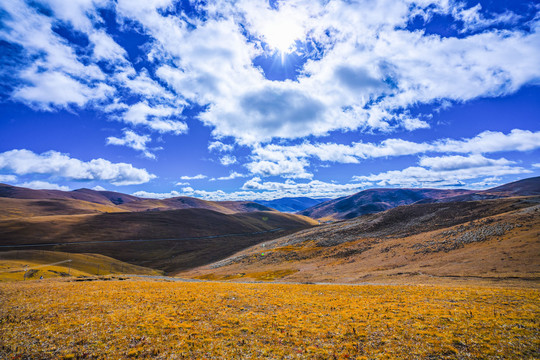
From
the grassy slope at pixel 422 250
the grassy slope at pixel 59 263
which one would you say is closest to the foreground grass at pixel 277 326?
the grassy slope at pixel 422 250

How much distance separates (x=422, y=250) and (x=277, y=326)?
54.0 metres

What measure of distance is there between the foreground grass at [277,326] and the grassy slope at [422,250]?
18254 mm

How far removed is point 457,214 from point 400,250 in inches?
1599

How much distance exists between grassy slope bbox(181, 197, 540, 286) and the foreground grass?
59.9ft

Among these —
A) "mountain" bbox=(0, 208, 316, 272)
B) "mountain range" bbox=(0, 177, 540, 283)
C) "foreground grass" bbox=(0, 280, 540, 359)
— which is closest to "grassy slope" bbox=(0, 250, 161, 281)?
"mountain range" bbox=(0, 177, 540, 283)

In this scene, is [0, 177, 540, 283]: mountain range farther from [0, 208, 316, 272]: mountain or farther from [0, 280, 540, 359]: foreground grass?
[0, 280, 540, 359]: foreground grass

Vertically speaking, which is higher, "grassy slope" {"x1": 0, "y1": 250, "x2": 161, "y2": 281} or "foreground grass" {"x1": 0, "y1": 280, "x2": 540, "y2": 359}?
"foreground grass" {"x1": 0, "y1": 280, "x2": 540, "y2": 359}

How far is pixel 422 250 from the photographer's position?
57.2m

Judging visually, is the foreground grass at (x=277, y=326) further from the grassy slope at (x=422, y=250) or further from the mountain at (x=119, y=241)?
the mountain at (x=119, y=241)

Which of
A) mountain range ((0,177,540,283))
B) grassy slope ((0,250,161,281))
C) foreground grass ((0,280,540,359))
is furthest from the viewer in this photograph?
grassy slope ((0,250,161,281))

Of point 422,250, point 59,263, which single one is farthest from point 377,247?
point 59,263

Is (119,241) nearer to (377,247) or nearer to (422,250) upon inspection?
(377,247)

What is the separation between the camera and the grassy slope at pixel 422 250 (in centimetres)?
3888

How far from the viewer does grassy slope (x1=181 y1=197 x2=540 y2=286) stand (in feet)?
128
